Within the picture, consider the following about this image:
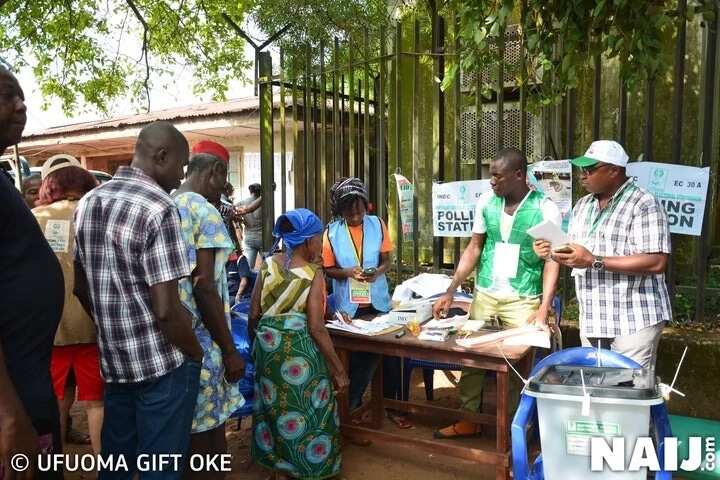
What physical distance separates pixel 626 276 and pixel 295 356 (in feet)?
5.67

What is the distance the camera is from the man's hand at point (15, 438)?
1.56 metres

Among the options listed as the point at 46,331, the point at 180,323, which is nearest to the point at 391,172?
the point at 180,323

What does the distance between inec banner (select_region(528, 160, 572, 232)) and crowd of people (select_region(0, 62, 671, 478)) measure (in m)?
0.69

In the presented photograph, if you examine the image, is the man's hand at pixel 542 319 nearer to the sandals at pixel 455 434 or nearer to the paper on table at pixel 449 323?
the paper on table at pixel 449 323

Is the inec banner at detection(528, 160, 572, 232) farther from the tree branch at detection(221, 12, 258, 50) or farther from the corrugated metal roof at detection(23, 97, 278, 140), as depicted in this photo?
the tree branch at detection(221, 12, 258, 50)

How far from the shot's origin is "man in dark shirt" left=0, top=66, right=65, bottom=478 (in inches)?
70.7

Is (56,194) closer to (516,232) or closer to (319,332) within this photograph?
(319,332)

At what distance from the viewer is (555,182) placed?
424 cm

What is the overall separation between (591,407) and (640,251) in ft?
3.66

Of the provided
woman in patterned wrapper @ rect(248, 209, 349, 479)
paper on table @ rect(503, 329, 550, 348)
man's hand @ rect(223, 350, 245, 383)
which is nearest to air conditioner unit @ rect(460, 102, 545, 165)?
paper on table @ rect(503, 329, 550, 348)

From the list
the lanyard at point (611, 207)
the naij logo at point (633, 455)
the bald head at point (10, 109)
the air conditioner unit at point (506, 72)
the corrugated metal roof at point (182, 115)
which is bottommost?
the naij logo at point (633, 455)

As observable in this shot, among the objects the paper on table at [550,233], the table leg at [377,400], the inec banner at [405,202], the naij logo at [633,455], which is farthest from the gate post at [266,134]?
the naij logo at [633,455]

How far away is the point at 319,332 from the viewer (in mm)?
3262

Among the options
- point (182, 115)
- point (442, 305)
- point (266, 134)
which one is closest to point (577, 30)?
point (442, 305)
